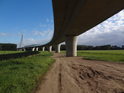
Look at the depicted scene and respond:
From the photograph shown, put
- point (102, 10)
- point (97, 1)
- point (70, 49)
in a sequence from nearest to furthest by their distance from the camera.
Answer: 1. point (97, 1)
2. point (102, 10)
3. point (70, 49)

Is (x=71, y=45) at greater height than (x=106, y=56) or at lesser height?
greater

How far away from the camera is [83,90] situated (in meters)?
7.66

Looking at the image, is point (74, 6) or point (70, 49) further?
point (70, 49)

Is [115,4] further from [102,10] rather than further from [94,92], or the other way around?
[94,92]

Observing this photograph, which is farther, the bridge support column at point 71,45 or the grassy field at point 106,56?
the bridge support column at point 71,45

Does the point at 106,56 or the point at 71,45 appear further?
the point at 71,45

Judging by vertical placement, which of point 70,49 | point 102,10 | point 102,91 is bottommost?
point 102,91

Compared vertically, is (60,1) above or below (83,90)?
above

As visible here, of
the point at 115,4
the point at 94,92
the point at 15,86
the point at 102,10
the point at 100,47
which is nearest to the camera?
the point at 94,92

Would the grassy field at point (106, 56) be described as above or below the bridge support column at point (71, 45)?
below

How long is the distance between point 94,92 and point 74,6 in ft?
33.9

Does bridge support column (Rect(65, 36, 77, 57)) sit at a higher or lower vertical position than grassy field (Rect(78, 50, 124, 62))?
higher

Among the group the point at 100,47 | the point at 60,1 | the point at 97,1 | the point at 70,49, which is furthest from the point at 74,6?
the point at 100,47

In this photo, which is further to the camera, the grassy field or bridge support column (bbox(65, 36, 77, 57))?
bridge support column (bbox(65, 36, 77, 57))
